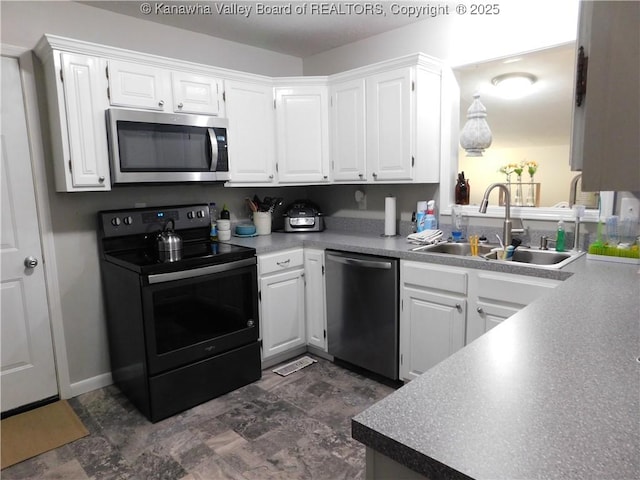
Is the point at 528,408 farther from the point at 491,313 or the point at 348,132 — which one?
the point at 348,132

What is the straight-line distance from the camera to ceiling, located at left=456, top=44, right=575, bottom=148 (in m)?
3.21

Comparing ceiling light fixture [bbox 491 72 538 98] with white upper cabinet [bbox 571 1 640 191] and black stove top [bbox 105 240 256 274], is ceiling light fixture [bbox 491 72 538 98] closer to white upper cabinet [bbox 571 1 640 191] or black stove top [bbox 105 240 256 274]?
black stove top [bbox 105 240 256 274]

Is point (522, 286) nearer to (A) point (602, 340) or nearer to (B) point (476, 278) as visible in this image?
(B) point (476, 278)

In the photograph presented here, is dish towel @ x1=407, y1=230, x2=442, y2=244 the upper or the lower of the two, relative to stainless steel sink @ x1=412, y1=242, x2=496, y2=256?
upper

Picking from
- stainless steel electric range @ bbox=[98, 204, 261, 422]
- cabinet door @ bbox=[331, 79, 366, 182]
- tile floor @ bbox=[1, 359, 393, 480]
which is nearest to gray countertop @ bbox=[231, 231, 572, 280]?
stainless steel electric range @ bbox=[98, 204, 261, 422]

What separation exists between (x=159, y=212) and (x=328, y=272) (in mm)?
1197

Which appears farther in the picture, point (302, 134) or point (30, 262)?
point (302, 134)

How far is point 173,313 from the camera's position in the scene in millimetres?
2383

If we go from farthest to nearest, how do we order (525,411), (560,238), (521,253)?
1. (521,253)
2. (560,238)
3. (525,411)

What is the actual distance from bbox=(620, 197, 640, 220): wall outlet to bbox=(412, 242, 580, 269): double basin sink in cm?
30

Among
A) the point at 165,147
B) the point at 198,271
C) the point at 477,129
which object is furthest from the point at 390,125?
the point at 198,271

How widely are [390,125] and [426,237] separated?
A: 793mm

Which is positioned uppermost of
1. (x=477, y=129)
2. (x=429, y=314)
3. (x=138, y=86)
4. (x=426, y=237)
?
(x=138, y=86)

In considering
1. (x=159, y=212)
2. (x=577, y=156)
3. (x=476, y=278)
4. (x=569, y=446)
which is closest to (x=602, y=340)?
(x=569, y=446)
